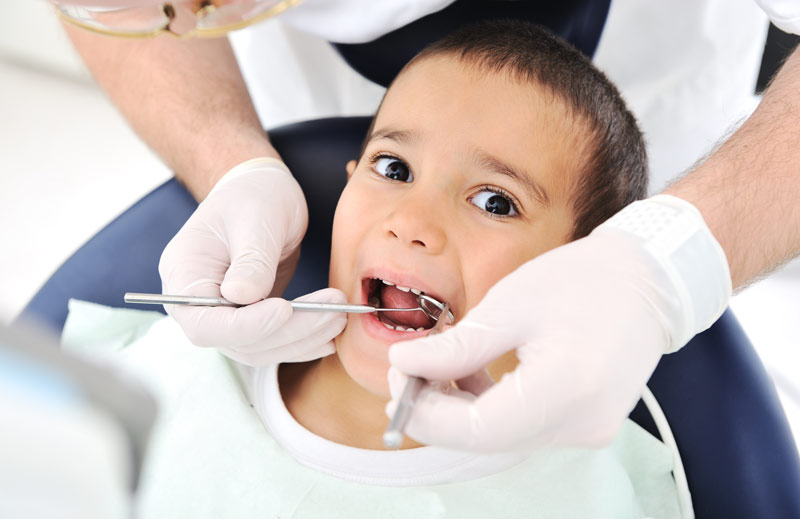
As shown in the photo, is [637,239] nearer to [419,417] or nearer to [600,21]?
[419,417]

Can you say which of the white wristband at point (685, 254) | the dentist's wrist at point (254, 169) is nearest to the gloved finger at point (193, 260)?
the dentist's wrist at point (254, 169)

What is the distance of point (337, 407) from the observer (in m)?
1.21

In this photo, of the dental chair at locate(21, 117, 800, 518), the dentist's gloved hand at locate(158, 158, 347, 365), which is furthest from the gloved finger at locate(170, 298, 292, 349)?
the dental chair at locate(21, 117, 800, 518)

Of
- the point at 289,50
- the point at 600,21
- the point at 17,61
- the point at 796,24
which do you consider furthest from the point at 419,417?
the point at 17,61

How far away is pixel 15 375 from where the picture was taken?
0.36m

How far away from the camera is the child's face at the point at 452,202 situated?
41.6 inches

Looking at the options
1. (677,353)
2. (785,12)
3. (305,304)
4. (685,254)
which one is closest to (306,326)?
(305,304)

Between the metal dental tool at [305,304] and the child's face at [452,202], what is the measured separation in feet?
0.07

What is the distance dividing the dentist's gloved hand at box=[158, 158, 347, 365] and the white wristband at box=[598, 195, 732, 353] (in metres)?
0.40

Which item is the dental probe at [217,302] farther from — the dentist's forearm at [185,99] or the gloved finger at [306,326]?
the dentist's forearm at [185,99]

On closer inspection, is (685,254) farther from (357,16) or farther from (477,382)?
(357,16)

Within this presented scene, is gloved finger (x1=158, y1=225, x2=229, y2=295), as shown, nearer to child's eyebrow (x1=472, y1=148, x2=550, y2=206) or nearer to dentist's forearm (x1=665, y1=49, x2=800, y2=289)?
child's eyebrow (x1=472, y1=148, x2=550, y2=206)

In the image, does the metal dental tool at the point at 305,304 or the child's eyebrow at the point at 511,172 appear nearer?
the metal dental tool at the point at 305,304

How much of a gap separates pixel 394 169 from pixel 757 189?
0.47m
